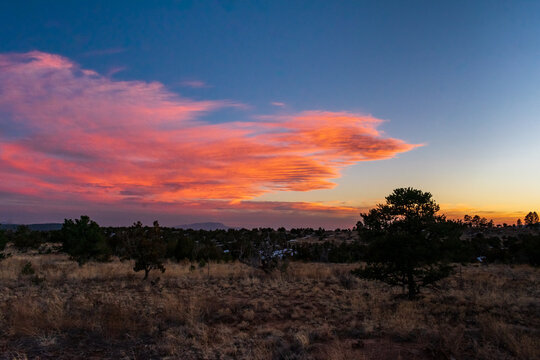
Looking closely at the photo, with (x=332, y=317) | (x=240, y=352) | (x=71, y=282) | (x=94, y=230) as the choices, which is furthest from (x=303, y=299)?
(x=94, y=230)

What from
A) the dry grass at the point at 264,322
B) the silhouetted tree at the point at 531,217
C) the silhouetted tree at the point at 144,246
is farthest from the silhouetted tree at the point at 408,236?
the silhouetted tree at the point at 531,217

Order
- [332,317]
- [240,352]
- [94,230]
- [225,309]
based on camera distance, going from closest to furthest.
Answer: [240,352]
[332,317]
[225,309]
[94,230]

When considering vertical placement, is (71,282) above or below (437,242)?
below

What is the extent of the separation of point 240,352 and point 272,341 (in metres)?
1.13

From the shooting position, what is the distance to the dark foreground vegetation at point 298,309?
8953 millimetres

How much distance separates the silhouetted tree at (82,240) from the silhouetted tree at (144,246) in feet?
28.9

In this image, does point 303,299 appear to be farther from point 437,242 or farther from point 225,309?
point 437,242

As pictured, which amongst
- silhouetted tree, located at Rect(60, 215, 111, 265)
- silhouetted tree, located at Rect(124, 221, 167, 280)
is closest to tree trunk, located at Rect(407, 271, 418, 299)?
silhouetted tree, located at Rect(124, 221, 167, 280)

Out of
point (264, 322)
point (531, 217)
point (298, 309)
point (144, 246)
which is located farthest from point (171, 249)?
point (531, 217)

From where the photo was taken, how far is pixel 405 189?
1449 centimetres

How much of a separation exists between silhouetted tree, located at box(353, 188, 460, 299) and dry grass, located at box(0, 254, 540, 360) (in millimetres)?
1440

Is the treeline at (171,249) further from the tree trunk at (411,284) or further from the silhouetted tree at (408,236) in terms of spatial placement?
the tree trunk at (411,284)

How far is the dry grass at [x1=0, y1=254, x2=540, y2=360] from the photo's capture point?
875 centimetres

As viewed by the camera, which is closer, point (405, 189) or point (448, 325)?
point (448, 325)
